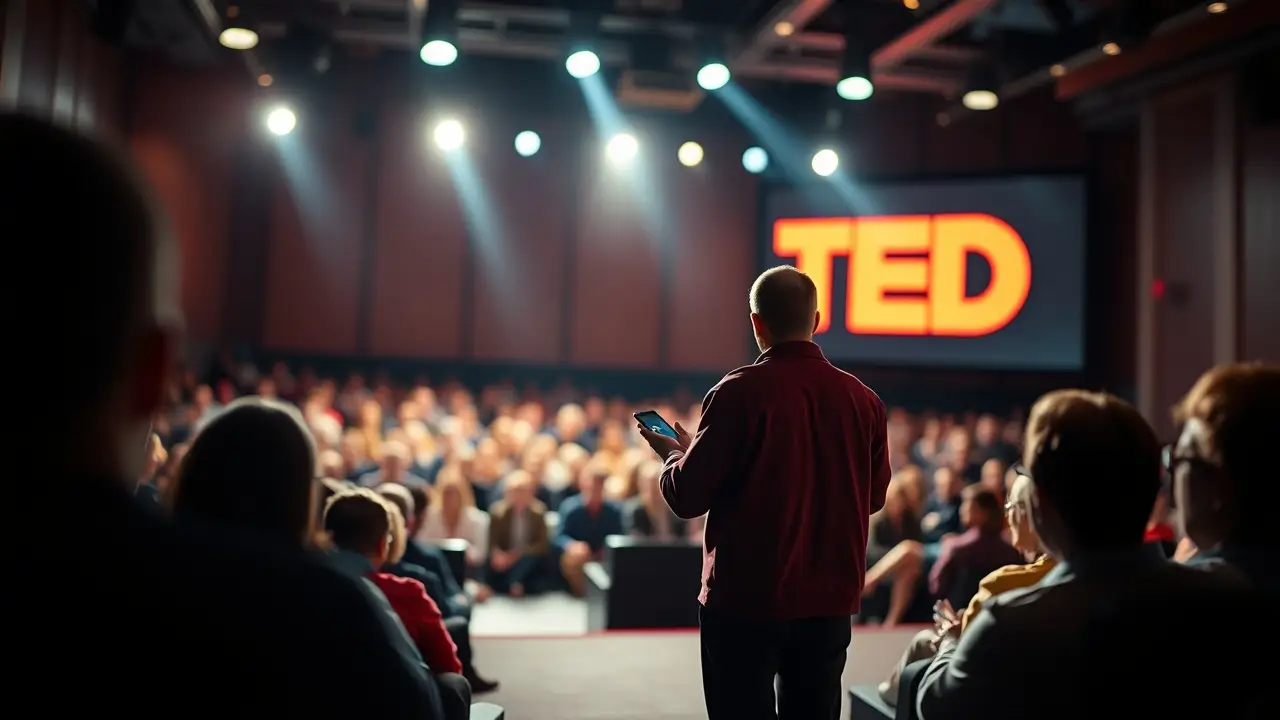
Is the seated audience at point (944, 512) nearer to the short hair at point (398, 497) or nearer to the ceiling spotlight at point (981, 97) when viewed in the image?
the ceiling spotlight at point (981, 97)

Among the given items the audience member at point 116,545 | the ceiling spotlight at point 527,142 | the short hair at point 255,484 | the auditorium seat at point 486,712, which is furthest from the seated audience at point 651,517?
the audience member at point 116,545

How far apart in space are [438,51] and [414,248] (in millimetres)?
4992

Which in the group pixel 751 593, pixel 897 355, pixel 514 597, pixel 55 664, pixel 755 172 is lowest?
pixel 514 597

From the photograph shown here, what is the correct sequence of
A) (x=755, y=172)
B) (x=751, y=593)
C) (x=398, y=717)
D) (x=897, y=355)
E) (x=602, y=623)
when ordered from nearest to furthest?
1. (x=398, y=717)
2. (x=751, y=593)
3. (x=602, y=623)
4. (x=897, y=355)
5. (x=755, y=172)

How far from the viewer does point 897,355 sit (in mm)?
9688

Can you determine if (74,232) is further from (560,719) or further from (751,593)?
(560,719)

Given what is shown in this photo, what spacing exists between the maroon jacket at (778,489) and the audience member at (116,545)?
4.49 ft

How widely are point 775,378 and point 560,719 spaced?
155 centimetres

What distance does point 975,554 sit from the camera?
4.69 m

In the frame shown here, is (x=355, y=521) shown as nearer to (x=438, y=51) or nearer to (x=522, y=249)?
(x=438, y=51)

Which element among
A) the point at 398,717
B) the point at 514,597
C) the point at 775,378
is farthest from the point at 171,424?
the point at 398,717

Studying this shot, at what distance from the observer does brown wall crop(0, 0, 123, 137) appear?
643 cm

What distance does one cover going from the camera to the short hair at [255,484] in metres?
1.02

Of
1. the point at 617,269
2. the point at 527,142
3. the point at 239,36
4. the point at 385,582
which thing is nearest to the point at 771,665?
the point at 385,582
